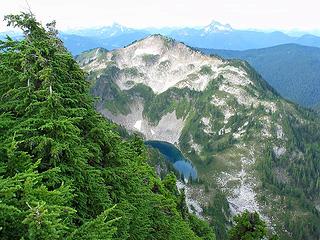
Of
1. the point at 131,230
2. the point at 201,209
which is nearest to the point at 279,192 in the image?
the point at 201,209

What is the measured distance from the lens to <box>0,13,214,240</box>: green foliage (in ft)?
48.5

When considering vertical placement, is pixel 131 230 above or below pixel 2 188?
below

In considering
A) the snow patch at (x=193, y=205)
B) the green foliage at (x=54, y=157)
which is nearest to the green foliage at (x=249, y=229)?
the green foliage at (x=54, y=157)

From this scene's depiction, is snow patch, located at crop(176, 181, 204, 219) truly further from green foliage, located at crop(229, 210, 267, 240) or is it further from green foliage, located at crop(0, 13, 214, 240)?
green foliage, located at crop(0, 13, 214, 240)

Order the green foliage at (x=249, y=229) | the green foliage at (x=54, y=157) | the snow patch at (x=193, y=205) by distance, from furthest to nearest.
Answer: the snow patch at (x=193, y=205)
the green foliage at (x=249, y=229)
the green foliage at (x=54, y=157)

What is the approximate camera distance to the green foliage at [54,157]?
48.5 ft

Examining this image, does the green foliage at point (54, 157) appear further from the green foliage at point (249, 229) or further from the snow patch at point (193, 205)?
the snow patch at point (193, 205)

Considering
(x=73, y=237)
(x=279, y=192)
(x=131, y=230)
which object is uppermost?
(x=73, y=237)

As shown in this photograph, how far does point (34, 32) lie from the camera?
81.2 ft

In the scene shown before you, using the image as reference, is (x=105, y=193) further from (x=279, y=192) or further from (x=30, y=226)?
(x=279, y=192)

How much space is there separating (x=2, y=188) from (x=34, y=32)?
13.3m

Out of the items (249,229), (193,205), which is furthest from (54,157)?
(193,205)

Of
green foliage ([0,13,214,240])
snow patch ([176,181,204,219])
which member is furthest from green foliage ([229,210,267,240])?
snow patch ([176,181,204,219])

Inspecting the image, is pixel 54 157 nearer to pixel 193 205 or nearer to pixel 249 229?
pixel 249 229
